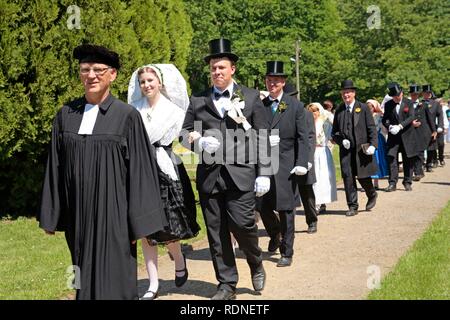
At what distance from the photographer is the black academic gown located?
497 centimetres

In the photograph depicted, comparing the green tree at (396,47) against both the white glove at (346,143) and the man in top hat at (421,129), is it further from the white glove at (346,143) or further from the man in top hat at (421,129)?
the white glove at (346,143)

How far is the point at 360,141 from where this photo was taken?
1176cm

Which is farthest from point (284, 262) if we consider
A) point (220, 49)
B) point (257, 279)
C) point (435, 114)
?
point (435, 114)

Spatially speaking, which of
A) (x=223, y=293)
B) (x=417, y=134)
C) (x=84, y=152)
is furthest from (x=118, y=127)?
(x=417, y=134)

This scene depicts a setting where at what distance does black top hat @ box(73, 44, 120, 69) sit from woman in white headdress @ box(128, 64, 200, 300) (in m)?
1.65

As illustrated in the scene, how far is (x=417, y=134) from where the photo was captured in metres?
15.4

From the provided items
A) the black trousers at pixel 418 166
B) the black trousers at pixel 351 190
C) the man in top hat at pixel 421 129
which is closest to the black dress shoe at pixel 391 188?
the man in top hat at pixel 421 129

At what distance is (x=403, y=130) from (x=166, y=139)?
30.0ft

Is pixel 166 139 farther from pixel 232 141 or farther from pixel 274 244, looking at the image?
pixel 274 244

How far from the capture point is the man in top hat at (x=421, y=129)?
50.9ft

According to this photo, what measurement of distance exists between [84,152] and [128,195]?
0.42m

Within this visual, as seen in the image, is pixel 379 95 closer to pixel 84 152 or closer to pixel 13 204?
pixel 13 204

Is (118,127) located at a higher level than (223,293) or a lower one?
higher
